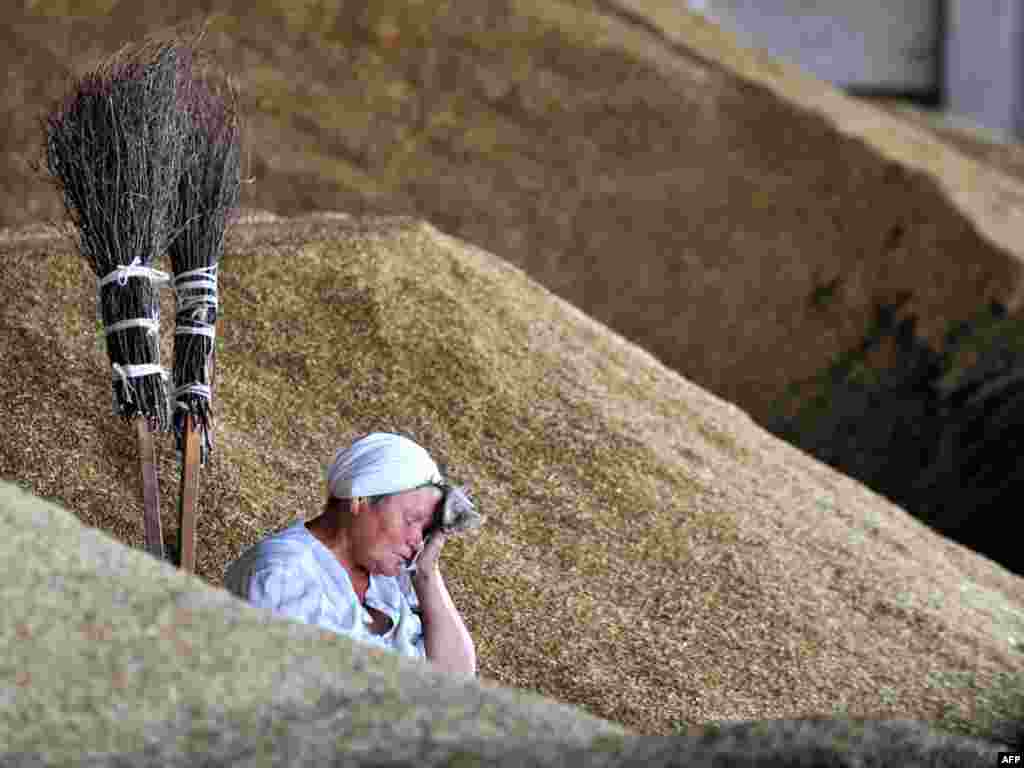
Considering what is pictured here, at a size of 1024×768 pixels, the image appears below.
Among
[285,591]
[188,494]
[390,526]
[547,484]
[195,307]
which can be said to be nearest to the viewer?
[285,591]

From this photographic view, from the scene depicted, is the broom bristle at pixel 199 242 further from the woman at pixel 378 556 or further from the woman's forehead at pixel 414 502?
the woman's forehead at pixel 414 502

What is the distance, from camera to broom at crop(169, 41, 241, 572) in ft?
11.5

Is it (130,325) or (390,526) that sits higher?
(130,325)

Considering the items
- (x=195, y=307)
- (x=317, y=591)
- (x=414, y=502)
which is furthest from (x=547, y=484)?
(x=317, y=591)

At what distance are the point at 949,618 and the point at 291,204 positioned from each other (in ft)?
12.0

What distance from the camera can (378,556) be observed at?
319 cm

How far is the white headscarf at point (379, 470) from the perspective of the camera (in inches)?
125

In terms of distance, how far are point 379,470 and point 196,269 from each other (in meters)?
0.70

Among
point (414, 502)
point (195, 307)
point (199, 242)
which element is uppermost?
point (199, 242)

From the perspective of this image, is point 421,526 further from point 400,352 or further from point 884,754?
point 400,352

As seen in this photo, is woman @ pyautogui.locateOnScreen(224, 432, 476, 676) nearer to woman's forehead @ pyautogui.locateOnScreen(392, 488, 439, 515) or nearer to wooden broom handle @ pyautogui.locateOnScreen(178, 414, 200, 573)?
woman's forehead @ pyautogui.locateOnScreen(392, 488, 439, 515)

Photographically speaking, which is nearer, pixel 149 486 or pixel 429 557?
pixel 429 557

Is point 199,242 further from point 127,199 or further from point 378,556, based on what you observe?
point 378,556

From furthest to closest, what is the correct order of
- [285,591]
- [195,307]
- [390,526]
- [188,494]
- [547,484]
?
[547,484] < [195,307] < [188,494] < [390,526] < [285,591]
